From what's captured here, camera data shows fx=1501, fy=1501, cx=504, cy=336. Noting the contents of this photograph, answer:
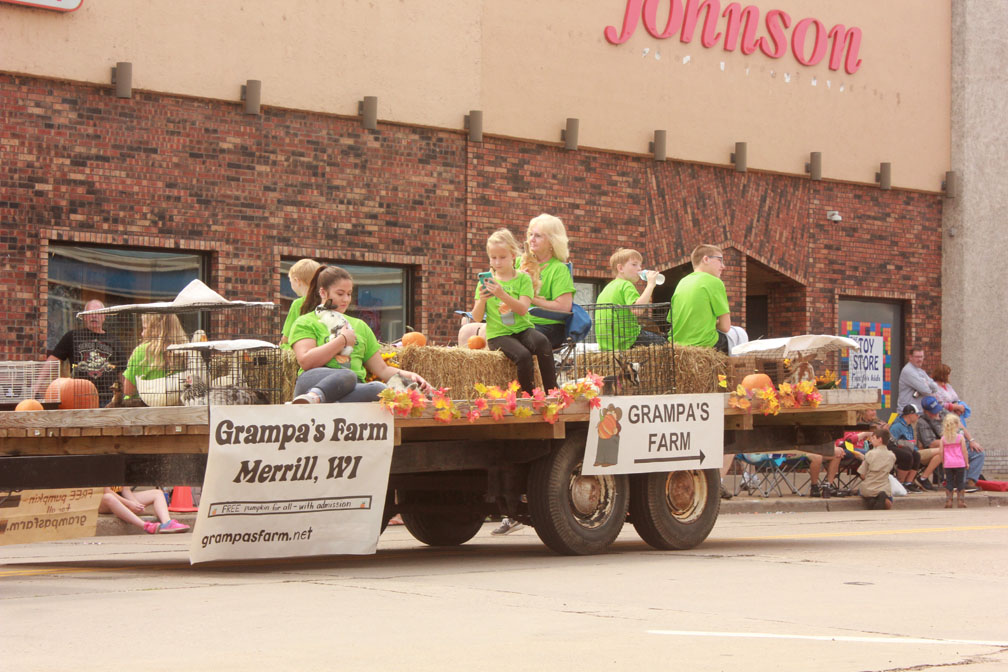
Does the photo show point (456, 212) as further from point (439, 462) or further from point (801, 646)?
point (801, 646)

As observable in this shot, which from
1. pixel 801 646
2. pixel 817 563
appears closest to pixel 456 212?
pixel 817 563

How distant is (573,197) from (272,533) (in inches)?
472

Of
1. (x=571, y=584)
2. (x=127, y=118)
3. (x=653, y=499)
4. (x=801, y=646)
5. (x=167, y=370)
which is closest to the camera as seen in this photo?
(x=801, y=646)

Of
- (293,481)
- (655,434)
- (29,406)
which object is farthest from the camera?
(655,434)

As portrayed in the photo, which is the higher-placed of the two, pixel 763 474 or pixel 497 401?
pixel 497 401

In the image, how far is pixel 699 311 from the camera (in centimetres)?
1259

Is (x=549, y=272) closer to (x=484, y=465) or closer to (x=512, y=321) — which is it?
(x=512, y=321)

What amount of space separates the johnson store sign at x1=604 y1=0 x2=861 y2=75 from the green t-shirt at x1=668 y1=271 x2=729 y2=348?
941cm

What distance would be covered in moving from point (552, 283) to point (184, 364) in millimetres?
2962

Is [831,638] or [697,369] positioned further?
[697,369]

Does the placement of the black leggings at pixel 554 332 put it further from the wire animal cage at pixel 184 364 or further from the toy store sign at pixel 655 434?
the wire animal cage at pixel 184 364

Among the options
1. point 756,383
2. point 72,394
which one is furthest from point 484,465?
point 72,394

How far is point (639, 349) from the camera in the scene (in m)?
11.8

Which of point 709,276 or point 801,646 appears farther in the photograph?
point 709,276
